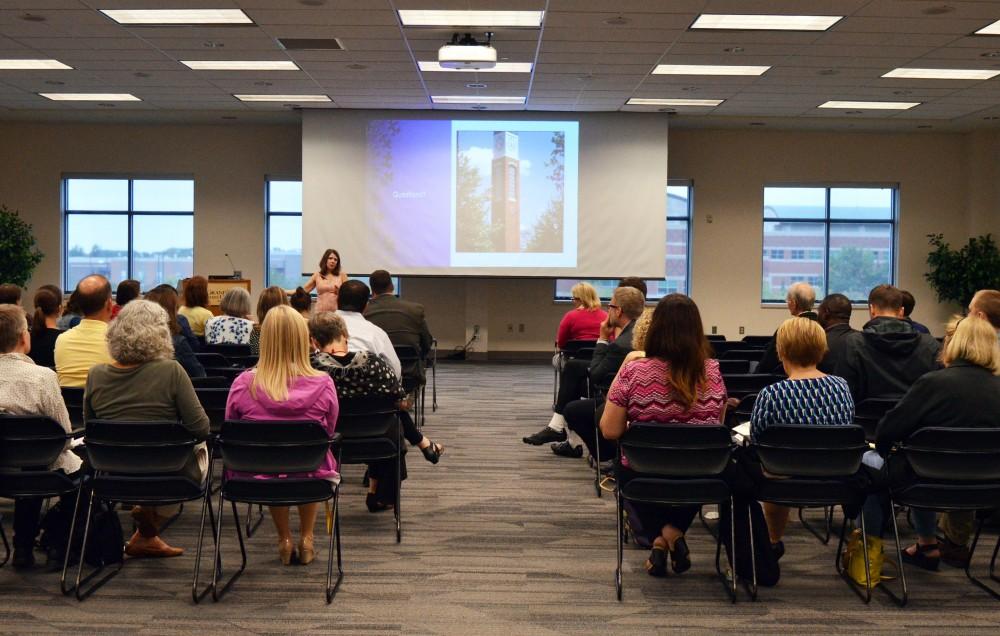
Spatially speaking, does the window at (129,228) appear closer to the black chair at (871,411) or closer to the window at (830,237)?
the window at (830,237)

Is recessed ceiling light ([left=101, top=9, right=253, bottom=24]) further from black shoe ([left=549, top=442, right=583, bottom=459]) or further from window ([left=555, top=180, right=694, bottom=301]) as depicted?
window ([left=555, top=180, right=694, bottom=301])

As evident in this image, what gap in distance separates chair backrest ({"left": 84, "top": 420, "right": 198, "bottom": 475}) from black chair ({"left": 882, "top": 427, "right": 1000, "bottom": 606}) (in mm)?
3030

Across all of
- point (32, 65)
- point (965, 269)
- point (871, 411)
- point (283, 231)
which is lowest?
point (871, 411)

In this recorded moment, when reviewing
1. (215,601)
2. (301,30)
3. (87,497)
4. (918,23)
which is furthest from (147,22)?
(918,23)

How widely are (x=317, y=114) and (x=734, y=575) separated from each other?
10812 mm

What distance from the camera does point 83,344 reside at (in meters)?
4.77

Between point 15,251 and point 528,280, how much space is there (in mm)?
7855

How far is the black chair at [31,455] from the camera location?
3900 millimetres

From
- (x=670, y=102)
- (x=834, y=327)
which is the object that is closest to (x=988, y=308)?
(x=834, y=327)

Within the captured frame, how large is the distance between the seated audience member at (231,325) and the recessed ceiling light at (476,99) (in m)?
6.05

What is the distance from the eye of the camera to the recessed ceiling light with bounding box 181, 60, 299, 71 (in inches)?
405

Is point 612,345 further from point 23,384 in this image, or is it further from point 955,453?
point 23,384

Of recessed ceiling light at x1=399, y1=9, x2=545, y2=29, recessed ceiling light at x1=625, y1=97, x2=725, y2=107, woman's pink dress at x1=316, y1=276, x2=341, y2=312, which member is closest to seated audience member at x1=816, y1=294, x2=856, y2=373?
recessed ceiling light at x1=399, y1=9, x2=545, y2=29

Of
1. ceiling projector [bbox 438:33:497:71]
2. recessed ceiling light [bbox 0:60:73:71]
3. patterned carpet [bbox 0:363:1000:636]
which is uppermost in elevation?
recessed ceiling light [bbox 0:60:73:71]
